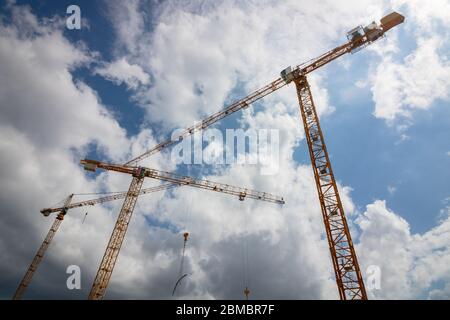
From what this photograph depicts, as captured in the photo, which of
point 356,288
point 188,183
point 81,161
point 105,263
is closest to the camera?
point 356,288

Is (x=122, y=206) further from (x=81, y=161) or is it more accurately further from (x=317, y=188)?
(x=317, y=188)

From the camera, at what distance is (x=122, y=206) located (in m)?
52.2

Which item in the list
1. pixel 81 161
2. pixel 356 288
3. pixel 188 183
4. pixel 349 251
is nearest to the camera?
pixel 356 288

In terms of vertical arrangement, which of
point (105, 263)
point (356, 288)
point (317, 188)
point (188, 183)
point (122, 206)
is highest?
point (188, 183)

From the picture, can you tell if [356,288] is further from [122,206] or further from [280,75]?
[122,206]
